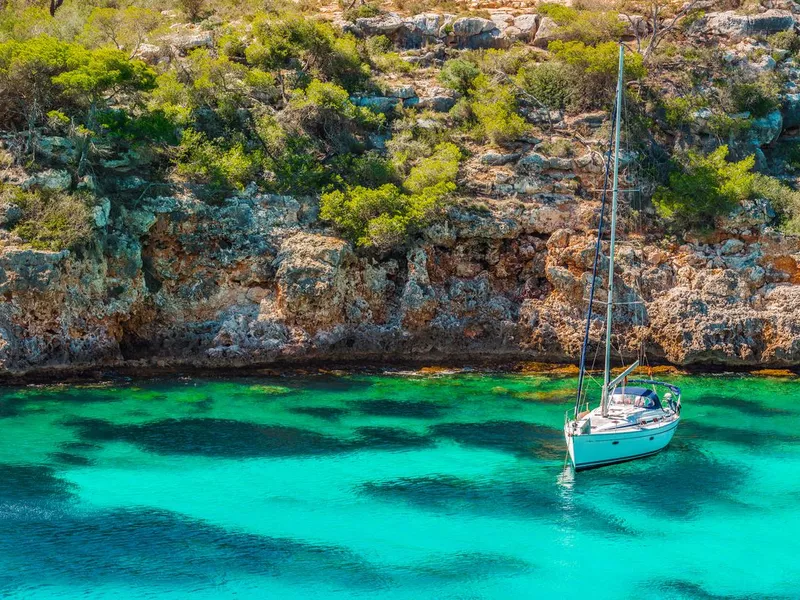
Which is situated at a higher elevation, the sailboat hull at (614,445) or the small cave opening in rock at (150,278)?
the small cave opening in rock at (150,278)

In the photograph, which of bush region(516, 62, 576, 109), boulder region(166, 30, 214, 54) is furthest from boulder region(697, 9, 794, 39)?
boulder region(166, 30, 214, 54)

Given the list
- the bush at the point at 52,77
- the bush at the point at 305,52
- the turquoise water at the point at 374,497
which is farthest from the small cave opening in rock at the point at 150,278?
the bush at the point at 305,52

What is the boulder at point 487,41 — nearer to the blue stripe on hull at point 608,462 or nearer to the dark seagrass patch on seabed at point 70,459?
the blue stripe on hull at point 608,462

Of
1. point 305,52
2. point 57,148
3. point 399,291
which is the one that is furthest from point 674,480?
point 305,52

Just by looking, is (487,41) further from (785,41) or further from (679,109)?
(785,41)

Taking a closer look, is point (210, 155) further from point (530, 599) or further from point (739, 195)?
point (530, 599)
